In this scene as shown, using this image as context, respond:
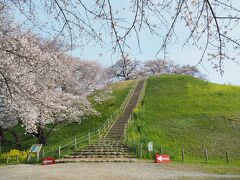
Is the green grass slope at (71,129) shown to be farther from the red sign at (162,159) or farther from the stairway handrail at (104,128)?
the red sign at (162,159)

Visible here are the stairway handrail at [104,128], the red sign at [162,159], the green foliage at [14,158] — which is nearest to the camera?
the red sign at [162,159]

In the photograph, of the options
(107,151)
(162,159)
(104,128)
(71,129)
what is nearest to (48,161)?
(107,151)

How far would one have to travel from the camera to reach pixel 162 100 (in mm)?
42125

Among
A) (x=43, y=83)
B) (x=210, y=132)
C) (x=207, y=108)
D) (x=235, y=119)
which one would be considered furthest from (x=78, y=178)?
(x=207, y=108)

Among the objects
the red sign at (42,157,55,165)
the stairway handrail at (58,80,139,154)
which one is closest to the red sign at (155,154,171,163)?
the red sign at (42,157,55,165)

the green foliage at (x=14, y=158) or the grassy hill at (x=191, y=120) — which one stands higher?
the grassy hill at (x=191, y=120)

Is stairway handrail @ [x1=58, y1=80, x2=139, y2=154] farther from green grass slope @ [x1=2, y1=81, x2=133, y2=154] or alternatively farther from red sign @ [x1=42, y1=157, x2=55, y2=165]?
red sign @ [x1=42, y1=157, x2=55, y2=165]

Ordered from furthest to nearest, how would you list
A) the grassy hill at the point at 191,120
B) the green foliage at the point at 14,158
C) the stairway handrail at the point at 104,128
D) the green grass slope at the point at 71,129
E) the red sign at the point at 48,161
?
the green grass slope at the point at 71,129
the grassy hill at the point at 191,120
the stairway handrail at the point at 104,128
the green foliage at the point at 14,158
the red sign at the point at 48,161

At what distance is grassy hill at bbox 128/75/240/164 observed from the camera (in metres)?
26.6

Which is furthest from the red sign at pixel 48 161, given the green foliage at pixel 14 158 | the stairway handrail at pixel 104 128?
the green foliage at pixel 14 158

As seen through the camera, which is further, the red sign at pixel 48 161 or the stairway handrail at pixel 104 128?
the stairway handrail at pixel 104 128

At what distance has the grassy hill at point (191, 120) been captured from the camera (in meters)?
26.6

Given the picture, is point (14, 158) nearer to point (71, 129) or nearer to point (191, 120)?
point (71, 129)

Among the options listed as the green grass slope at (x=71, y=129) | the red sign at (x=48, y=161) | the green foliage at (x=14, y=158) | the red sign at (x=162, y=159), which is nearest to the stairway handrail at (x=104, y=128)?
the green grass slope at (x=71, y=129)
